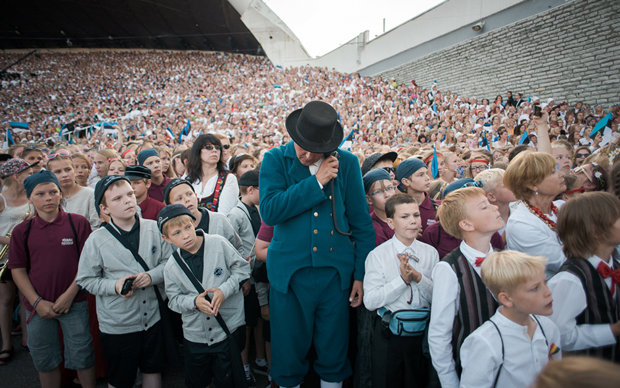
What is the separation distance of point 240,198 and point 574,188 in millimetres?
3320

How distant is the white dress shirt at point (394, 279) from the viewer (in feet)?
6.27

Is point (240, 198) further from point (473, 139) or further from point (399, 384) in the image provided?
point (473, 139)

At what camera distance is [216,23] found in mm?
31719

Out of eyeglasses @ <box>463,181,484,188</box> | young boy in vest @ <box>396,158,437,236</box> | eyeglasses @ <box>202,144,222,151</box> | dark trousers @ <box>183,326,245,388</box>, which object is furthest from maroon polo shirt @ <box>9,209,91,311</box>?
eyeglasses @ <box>463,181,484,188</box>

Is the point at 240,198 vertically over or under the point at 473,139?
under

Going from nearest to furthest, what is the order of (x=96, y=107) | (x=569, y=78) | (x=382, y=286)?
(x=382, y=286) < (x=569, y=78) < (x=96, y=107)

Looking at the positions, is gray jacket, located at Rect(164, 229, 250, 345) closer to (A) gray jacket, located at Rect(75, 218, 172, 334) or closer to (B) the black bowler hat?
(A) gray jacket, located at Rect(75, 218, 172, 334)

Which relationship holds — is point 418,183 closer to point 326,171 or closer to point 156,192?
point 326,171

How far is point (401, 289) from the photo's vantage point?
1.90 meters

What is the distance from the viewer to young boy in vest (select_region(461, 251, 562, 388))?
4.83 feet

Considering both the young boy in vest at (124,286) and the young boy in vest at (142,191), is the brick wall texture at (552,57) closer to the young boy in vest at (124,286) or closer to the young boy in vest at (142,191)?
the young boy in vest at (142,191)

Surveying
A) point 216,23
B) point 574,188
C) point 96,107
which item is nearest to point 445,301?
point 574,188

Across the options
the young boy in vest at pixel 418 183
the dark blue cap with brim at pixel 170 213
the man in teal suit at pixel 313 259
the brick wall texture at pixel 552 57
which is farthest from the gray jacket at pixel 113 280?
the brick wall texture at pixel 552 57

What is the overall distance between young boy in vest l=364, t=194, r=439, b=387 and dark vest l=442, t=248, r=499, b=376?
240mm
